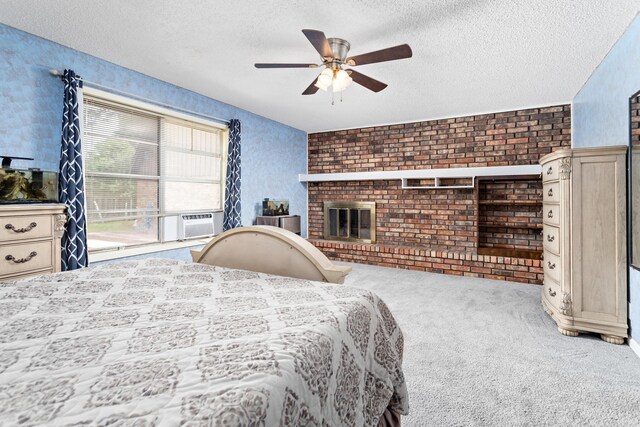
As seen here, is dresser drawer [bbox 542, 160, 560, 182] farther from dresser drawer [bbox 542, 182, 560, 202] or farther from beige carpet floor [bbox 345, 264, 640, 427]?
beige carpet floor [bbox 345, 264, 640, 427]

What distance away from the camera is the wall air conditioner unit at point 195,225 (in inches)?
151

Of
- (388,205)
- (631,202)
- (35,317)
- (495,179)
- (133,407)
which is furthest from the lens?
(388,205)

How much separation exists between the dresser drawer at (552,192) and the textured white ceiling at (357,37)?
1.12 meters

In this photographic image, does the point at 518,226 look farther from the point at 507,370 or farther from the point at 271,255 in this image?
the point at 271,255

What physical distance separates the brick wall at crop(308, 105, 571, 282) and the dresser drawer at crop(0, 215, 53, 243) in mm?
3960

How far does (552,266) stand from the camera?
2830mm

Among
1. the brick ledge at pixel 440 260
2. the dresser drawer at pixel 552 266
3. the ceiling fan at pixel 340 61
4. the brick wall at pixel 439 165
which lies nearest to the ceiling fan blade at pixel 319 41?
the ceiling fan at pixel 340 61

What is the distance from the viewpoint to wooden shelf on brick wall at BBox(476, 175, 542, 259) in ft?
14.3

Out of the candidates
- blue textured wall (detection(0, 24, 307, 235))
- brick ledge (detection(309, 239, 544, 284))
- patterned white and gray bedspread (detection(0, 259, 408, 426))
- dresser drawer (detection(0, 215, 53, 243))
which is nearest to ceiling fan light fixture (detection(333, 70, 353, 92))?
patterned white and gray bedspread (detection(0, 259, 408, 426))

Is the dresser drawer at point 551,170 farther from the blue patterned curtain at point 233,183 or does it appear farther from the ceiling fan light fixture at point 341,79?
the blue patterned curtain at point 233,183

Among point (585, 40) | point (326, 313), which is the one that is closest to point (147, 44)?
point (326, 313)

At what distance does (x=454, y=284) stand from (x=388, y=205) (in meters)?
1.74

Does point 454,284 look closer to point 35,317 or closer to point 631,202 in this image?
point 631,202

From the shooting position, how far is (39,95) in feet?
8.52
